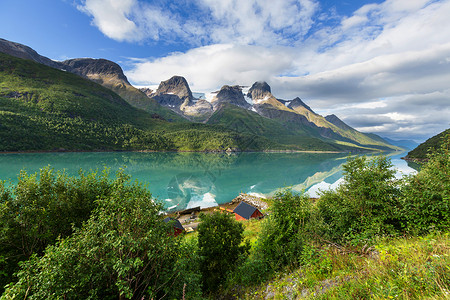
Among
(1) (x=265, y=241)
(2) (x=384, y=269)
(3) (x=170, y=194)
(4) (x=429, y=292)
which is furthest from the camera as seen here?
(3) (x=170, y=194)

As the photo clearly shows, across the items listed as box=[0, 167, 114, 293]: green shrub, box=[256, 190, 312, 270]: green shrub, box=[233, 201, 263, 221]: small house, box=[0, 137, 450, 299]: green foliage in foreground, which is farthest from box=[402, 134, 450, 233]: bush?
box=[233, 201, 263, 221]: small house

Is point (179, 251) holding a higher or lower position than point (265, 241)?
higher

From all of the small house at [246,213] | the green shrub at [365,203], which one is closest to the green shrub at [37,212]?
the green shrub at [365,203]

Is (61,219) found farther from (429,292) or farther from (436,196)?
(436,196)

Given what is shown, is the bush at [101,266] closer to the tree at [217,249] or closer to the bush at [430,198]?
the tree at [217,249]

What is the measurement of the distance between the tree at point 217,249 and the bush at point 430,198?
12.8 metres

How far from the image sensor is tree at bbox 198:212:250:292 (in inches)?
591

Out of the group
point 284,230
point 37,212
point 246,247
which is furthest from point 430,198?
point 37,212

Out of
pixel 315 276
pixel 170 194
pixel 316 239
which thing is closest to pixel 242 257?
pixel 316 239

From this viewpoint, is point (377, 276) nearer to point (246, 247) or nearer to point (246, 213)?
point (246, 247)

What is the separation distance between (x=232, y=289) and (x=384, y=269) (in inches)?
421

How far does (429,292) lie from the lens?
192 inches

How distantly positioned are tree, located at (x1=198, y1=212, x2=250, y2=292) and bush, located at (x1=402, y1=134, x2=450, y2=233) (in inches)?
503

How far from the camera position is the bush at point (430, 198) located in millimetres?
11109
